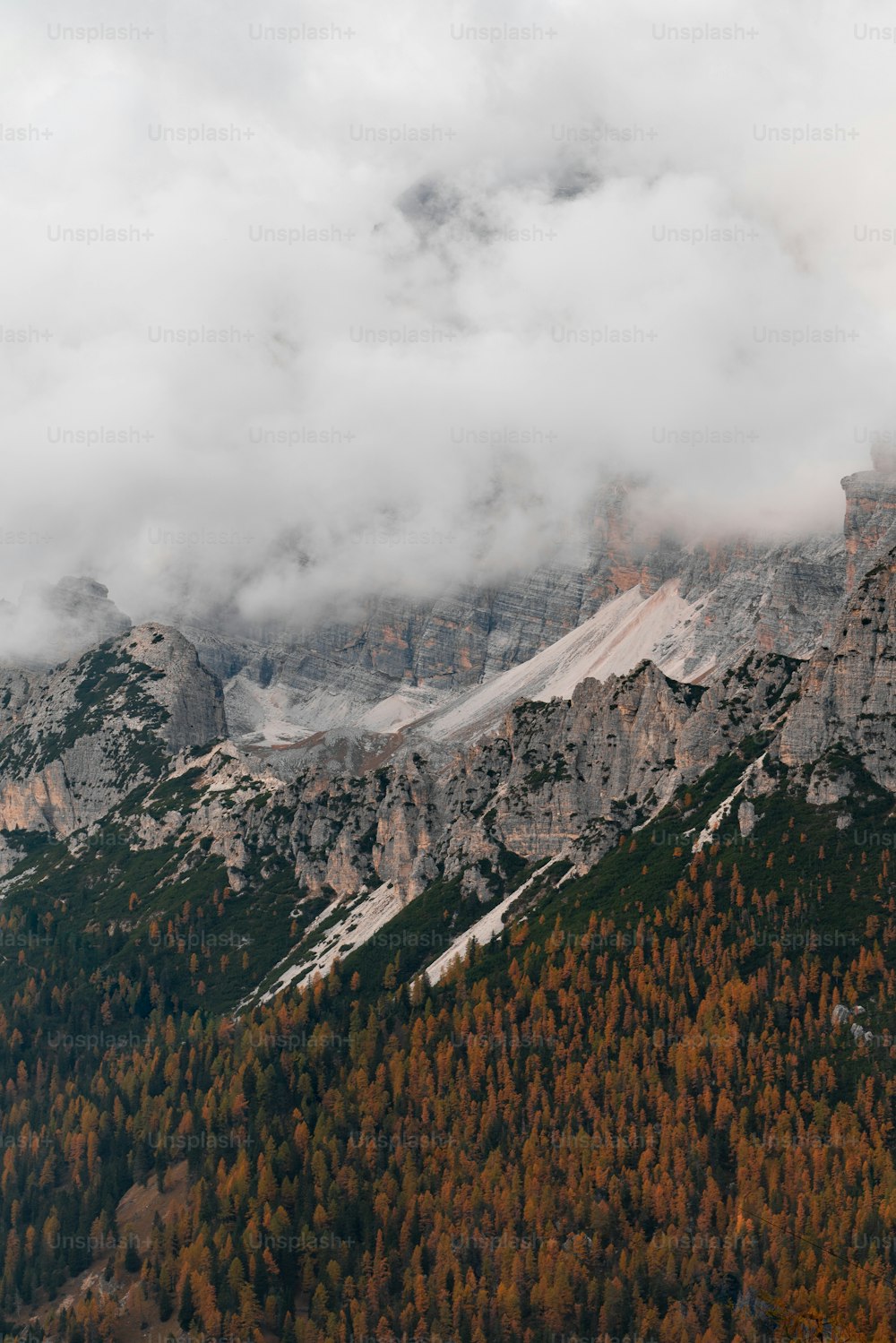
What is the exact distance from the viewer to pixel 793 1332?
600 feet

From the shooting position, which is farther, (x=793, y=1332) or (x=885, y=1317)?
(x=885, y=1317)

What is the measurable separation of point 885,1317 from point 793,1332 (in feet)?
65.3

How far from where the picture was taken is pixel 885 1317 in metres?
197
